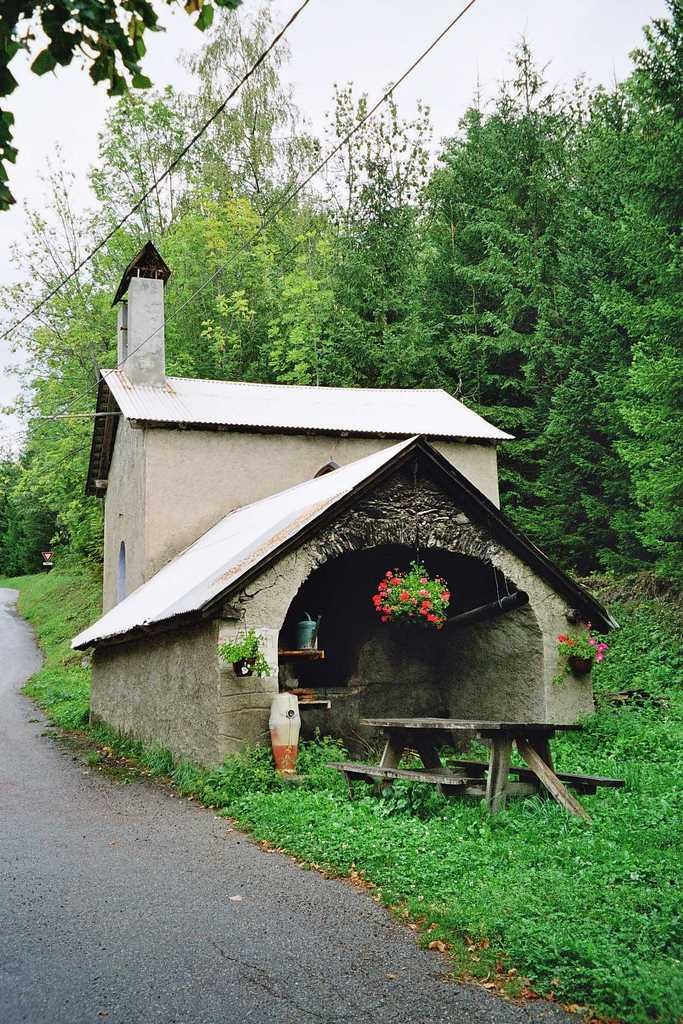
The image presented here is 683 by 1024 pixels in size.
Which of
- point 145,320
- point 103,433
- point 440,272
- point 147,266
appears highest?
point 440,272

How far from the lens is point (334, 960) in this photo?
476 centimetres

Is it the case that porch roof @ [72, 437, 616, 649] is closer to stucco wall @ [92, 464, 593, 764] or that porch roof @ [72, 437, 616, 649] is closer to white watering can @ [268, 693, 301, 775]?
stucco wall @ [92, 464, 593, 764]

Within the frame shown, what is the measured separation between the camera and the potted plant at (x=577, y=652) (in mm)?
11133

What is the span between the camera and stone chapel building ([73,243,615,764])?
1001cm

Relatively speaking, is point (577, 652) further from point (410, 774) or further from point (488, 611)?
point (410, 774)

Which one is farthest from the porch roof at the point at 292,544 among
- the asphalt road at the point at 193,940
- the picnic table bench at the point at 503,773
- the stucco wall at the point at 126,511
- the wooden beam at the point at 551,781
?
the wooden beam at the point at 551,781

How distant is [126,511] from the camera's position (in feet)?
58.6

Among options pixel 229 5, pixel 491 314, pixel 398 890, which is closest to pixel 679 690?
pixel 398 890

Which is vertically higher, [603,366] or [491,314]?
[491,314]

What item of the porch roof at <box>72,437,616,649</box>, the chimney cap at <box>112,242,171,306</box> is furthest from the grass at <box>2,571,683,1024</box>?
the chimney cap at <box>112,242,171,306</box>

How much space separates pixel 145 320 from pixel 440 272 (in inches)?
369

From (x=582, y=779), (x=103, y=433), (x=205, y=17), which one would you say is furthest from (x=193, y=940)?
(x=103, y=433)

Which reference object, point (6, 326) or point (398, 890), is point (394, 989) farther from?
point (6, 326)

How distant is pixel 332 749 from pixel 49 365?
72.2 ft
